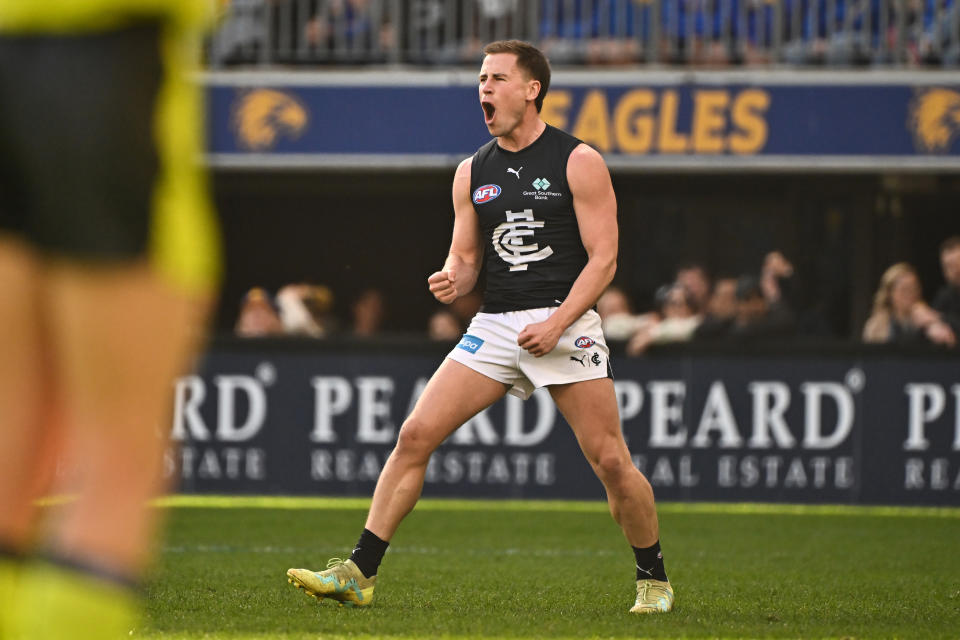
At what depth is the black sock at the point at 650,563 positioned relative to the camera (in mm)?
6156

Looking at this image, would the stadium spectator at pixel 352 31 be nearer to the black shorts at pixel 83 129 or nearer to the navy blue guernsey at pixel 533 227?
the navy blue guernsey at pixel 533 227

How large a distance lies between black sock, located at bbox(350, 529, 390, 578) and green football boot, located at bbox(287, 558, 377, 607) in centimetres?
2

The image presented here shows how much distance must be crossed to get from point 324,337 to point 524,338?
7.24 metres

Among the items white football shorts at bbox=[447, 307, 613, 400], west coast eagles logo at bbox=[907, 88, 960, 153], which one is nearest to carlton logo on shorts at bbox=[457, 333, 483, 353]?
white football shorts at bbox=[447, 307, 613, 400]

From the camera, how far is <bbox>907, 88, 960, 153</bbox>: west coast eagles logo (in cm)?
1593

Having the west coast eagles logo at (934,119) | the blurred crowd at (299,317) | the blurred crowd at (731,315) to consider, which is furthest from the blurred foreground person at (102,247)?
the west coast eagles logo at (934,119)

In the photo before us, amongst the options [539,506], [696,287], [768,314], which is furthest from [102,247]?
[696,287]

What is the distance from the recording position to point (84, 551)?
237 cm

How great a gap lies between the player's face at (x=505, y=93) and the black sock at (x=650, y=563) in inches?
66.3

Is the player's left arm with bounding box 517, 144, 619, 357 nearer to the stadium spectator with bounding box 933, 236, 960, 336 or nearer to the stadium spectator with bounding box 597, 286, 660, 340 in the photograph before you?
the stadium spectator with bounding box 597, 286, 660, 340

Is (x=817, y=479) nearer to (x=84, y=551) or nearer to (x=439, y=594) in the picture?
(x=439, y=594)

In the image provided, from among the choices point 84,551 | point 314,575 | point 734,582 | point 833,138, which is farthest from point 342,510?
point 84,551

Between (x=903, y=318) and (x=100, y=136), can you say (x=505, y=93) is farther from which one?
(x=903, y=318)

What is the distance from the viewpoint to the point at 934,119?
16047mm
